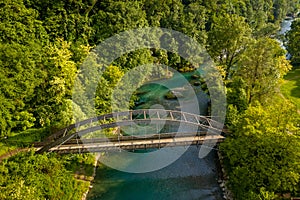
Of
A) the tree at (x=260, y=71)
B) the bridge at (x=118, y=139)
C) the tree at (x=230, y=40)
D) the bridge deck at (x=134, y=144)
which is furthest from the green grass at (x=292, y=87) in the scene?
the bridge deck at (x=134, y=144)

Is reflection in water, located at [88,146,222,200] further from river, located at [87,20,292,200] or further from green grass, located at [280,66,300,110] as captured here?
green grass, located at [280,66,300,110]

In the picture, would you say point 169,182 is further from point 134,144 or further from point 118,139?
point 118,139

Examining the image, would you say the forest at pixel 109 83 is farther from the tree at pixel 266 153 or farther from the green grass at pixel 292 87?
the green grass at pixel 292 87

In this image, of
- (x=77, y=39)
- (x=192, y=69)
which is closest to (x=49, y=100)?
(x=77, y=39)

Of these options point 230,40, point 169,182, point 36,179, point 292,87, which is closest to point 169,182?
point 169,182

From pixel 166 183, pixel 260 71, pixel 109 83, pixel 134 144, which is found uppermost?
pixel 260 71
